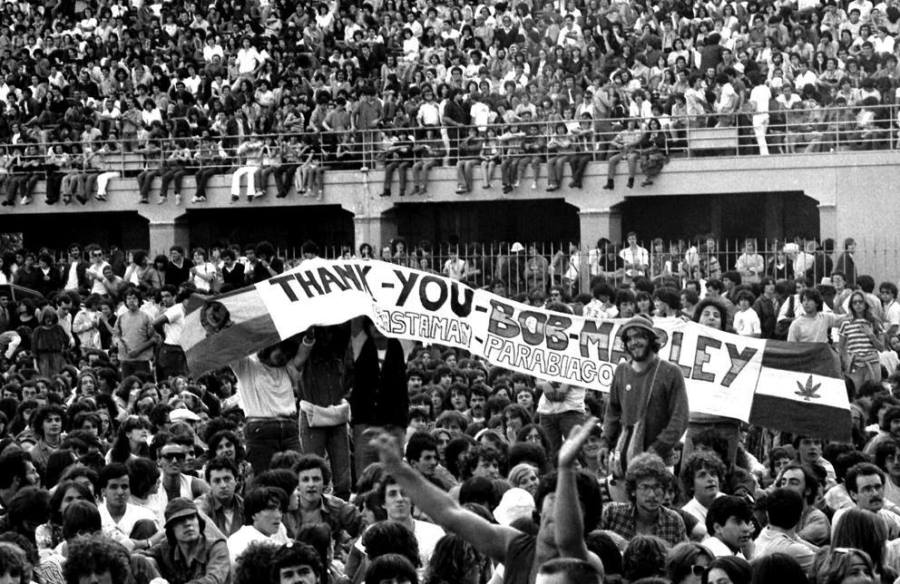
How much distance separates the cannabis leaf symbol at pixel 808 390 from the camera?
1309 cm

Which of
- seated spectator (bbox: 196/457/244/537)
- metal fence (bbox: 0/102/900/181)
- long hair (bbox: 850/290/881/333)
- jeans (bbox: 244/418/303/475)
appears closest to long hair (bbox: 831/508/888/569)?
seated spectator (bbox: 196/457/244/537)

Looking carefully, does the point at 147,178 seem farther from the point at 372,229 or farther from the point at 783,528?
the point at 783,528

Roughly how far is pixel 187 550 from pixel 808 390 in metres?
4.76

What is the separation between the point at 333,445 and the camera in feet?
44.5

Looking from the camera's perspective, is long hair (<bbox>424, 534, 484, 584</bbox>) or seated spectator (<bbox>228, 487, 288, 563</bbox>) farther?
seated spectator (<bbox>228, 487, 288, 563</bbox>)

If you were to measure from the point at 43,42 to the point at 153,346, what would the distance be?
56.8ft

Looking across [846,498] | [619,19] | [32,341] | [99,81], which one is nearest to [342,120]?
[619,19]

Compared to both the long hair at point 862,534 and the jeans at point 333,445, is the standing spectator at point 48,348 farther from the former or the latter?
the long hair at point 862,534

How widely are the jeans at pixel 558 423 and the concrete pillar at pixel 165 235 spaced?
712 inches

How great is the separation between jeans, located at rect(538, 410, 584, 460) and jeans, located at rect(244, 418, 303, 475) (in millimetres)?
2042

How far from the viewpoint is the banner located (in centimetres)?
1316

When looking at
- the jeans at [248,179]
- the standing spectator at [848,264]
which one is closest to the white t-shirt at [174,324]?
the standing spectator at [848,264]

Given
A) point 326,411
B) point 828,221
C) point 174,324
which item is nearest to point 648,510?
point 326,411

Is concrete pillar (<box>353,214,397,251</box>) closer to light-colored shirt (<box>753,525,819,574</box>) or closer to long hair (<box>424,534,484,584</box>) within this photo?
light-colored shirt (<box>753,525,819,574</box>)
